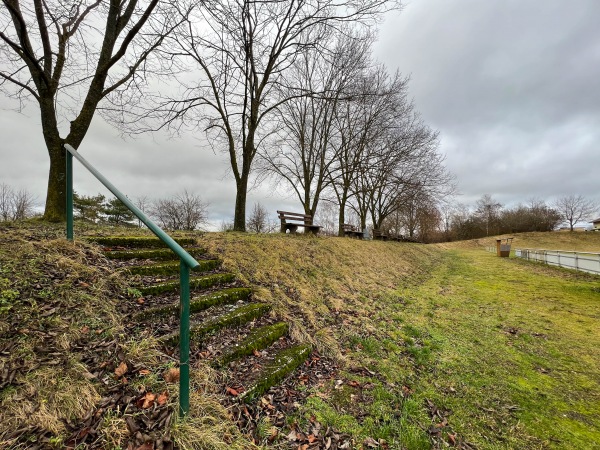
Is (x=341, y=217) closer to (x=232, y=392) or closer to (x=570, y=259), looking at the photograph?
(x=570, y=259)

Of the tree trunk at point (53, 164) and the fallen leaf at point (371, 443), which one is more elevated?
the tree trunk at point (53, 164)

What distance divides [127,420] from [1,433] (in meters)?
0.63

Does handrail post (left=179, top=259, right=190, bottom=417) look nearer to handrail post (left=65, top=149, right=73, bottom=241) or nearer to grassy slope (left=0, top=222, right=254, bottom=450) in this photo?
grassy slope (left=0, top=222, right=254, bottom=450)

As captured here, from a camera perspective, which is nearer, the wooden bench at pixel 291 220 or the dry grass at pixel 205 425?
the dry grass at pixel 205 425

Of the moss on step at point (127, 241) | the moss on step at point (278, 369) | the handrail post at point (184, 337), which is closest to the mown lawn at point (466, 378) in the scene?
the moss on step at point (278, 369)

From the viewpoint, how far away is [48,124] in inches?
226

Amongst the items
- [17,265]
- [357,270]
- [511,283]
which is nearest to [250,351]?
[17,265]

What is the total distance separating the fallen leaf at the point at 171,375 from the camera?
2156 mm

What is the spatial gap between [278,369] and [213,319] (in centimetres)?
101

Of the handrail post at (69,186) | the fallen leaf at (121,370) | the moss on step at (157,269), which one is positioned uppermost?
the handrail post at (69,186)

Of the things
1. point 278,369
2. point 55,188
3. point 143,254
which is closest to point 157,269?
point 143,254

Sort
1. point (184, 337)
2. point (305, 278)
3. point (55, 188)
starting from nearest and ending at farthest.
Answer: point (184, 337) → point (55, 188) → point (305, 278)

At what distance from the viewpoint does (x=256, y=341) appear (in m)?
3.12

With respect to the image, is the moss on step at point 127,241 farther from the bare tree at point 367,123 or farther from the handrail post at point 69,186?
the bare tree at point 367,123
